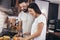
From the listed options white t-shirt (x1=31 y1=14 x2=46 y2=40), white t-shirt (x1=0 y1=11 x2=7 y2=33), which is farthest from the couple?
white t-shirt (x1=0 y1=11 x2=7 y2=33)

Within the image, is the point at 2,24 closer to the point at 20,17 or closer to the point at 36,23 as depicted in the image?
the point at 20,17

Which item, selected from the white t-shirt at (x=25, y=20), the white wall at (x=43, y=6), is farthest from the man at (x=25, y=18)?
the white wall at (x=43, y=6)

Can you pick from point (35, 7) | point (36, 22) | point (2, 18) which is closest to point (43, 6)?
point (35, 7)

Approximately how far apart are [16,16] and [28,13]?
14 centimetres

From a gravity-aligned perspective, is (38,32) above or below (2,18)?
below

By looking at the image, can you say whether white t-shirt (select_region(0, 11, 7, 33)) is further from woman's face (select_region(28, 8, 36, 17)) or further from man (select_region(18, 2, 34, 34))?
woman's face (select_region(28, 8, 36, 17))

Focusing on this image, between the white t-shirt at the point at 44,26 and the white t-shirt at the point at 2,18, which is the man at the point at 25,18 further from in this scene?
the white t-shirt at the point at 2,18

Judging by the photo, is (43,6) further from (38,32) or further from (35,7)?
(38,32)

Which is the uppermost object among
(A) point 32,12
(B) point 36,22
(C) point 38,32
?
(A) point 32,12

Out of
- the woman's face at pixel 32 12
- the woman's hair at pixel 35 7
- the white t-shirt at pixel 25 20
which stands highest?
the woman's hair at pixel 35 7

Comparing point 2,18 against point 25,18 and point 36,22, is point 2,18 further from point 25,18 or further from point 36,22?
point 36,22

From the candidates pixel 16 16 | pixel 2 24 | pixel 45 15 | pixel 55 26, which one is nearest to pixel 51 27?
pixel 55 26

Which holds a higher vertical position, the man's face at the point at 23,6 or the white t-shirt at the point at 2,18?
the man's face at the point at 23,6

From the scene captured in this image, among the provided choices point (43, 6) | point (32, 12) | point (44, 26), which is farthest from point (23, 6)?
point (44, 26)
